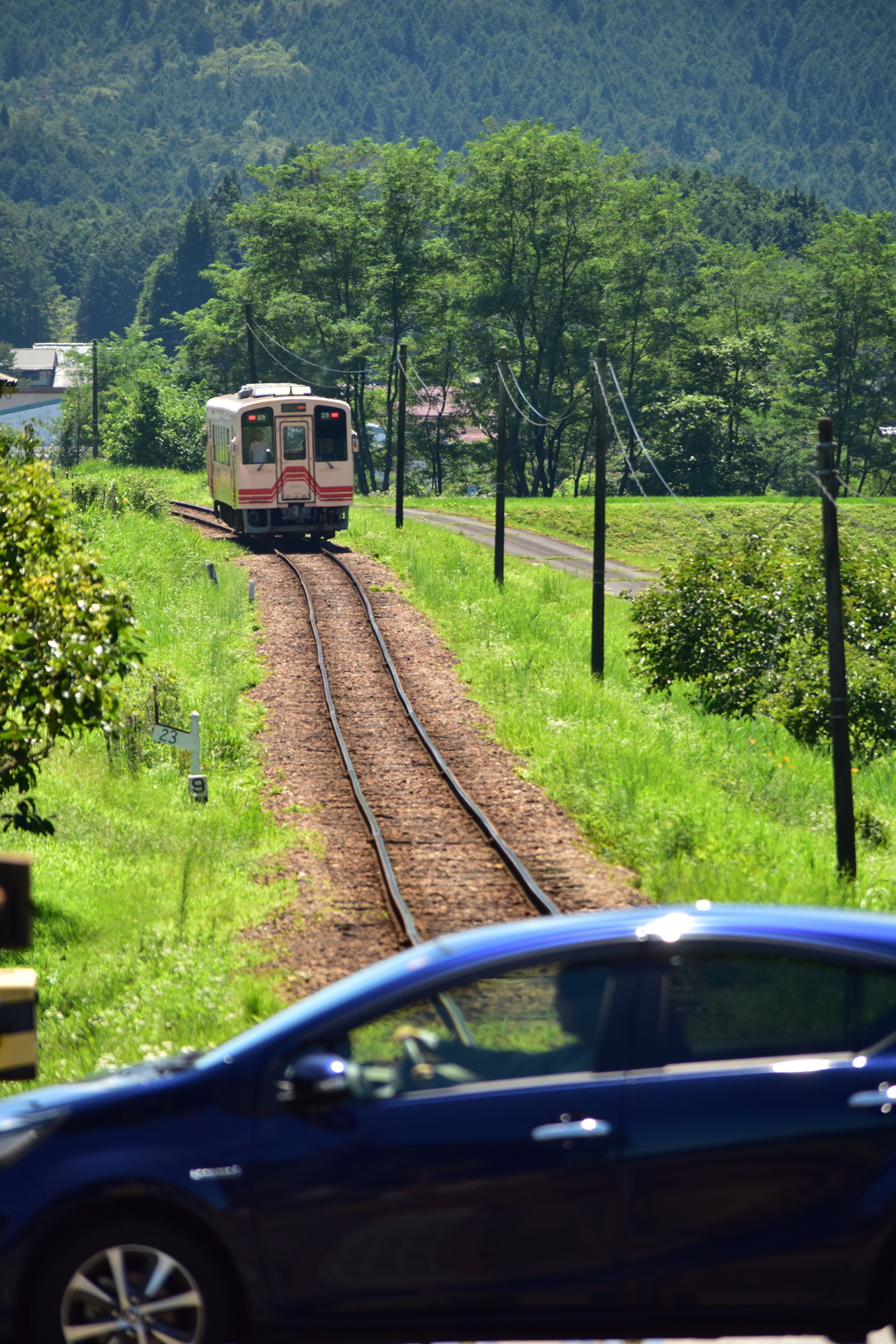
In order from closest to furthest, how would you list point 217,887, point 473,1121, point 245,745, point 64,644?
point 473,1121
point 64,644
point 217,887
point 245,745

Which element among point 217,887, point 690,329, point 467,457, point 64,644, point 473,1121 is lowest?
point 217,887

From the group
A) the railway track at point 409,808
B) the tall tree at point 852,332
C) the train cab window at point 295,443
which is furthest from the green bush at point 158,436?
the railway track at point 409,808

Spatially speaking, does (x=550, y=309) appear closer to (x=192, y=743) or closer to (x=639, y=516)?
(x=639, y=516)

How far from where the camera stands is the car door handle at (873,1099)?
430cm

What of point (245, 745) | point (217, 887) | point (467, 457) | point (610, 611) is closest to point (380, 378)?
point (467, 457)

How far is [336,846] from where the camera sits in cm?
1368

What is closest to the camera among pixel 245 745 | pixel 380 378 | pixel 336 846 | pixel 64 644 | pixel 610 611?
pixel 64 644

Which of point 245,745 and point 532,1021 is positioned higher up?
point 532,1021

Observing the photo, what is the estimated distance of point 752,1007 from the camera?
4.45 metres

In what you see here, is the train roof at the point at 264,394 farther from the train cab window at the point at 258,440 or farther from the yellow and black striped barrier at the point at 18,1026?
the yellow and black striped barrier at the point at 18,1026

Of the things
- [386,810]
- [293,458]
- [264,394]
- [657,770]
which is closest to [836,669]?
[657,770]

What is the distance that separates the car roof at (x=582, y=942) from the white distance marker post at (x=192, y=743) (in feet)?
32.4

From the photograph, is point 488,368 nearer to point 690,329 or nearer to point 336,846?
point 690,329

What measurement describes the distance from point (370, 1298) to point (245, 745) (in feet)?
44.0
